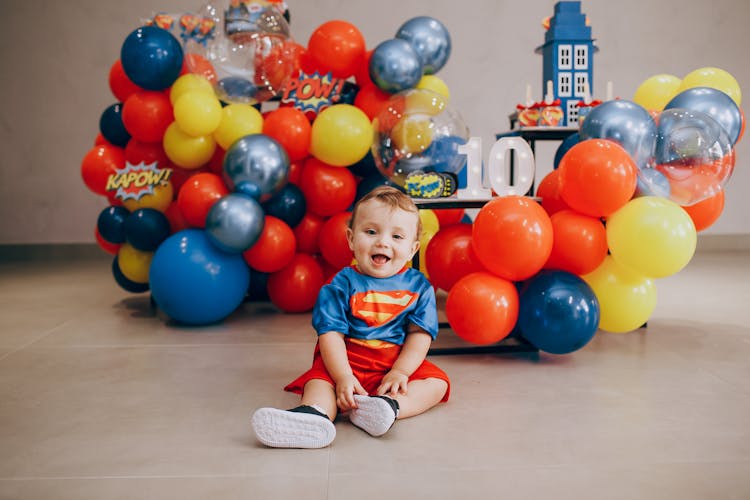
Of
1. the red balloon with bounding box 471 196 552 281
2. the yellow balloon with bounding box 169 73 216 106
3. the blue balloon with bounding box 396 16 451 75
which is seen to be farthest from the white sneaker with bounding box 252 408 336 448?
the blue balloon with bounding box 396 16 451 75

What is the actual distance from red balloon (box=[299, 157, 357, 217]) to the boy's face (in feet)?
3.96

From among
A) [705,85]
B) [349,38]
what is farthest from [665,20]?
[349,38]

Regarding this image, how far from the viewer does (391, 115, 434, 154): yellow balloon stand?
99.8 inches

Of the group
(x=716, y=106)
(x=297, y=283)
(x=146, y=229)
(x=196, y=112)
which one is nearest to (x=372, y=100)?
(x=196, y=112)

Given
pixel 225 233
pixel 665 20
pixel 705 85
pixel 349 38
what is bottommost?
pixel 225 233

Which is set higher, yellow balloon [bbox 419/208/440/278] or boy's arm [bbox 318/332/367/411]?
yellow balloon [bbox 419/208/440/278]

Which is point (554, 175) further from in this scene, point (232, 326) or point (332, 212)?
point (232, 326)

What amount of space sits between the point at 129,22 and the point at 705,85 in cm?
447

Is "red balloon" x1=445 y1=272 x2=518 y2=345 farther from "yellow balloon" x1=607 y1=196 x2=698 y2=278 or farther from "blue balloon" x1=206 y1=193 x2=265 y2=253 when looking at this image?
"blue balloon" x1=206 y1=193 x2=265 y2=253

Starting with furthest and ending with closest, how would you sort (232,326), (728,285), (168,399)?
(728,285) → (232,326) → (168,399)

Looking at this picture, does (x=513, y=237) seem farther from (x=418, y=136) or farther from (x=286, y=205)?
(x=286, y=205)

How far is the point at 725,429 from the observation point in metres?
1.71

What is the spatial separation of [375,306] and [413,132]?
883mm

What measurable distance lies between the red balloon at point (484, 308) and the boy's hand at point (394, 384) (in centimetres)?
45
